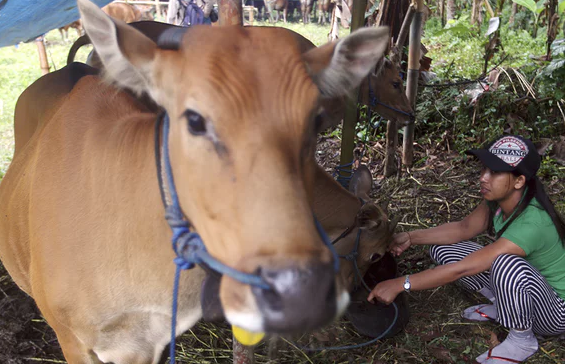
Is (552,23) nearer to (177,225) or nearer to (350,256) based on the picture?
(350,256)

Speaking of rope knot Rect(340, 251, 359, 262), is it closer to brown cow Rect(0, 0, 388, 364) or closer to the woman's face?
the woman's face

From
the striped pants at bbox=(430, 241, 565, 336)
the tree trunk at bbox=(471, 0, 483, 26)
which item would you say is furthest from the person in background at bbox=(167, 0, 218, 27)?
the tree trunk at bbox=(471, 0, 483, 26)

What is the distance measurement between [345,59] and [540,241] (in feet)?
6.88

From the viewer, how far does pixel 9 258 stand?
3.03 metres

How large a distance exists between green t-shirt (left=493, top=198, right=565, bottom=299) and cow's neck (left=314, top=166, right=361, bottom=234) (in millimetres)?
1022

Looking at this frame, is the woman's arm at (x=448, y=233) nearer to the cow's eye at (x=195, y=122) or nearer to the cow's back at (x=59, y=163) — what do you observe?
the cow's back at (x=59, y=163)

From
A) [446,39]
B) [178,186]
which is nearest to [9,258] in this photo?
[178,186]

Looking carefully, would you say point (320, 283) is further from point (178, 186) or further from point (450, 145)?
point (450, 145)

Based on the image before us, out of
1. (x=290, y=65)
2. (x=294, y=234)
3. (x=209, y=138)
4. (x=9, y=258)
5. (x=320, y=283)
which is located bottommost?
(x=9, y=258)

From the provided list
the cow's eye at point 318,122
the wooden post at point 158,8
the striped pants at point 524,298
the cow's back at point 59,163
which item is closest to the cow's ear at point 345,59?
the cow's eye at point 318,122

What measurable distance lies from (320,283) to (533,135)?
5.71 m

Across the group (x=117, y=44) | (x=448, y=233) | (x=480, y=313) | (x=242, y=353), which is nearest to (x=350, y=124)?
(x=448, y=233)

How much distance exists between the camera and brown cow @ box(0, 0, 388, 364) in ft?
4.57

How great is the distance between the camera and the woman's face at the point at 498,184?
3102 millimetres
